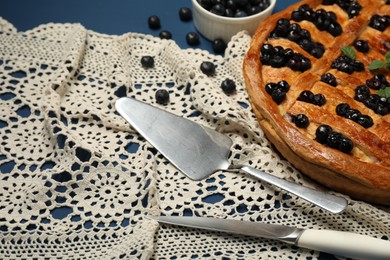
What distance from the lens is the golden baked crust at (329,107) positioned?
1753mm

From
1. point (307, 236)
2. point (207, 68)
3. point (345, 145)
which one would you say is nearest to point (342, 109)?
point (345, 145)

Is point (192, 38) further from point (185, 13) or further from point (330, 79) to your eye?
point (330, 79)

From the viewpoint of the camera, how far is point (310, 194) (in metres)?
1.75

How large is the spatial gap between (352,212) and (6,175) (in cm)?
111

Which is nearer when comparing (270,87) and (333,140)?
(333,140)

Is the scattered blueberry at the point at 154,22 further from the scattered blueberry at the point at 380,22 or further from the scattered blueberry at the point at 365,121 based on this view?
the scattered blueberry at the point at 365,121

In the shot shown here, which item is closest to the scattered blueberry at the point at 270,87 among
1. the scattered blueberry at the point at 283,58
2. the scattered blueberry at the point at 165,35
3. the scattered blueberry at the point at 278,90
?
the scattered blueberry at the point at 278,90

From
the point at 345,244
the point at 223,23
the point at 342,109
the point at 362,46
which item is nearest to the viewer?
the point at 345,244

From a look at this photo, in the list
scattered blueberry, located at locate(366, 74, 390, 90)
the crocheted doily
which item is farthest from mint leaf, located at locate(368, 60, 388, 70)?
the crocheted doily

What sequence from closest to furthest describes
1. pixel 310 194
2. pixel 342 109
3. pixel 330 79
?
1. pixel 310 194
2. pixel 342 109
3. pixel 330 79

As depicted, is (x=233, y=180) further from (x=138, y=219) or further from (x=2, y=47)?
(x=2, y=47)

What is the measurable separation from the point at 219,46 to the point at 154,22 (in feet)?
1.03

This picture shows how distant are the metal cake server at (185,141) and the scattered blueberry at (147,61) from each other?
272 mm

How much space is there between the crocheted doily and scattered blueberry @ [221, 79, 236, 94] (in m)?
0.03
